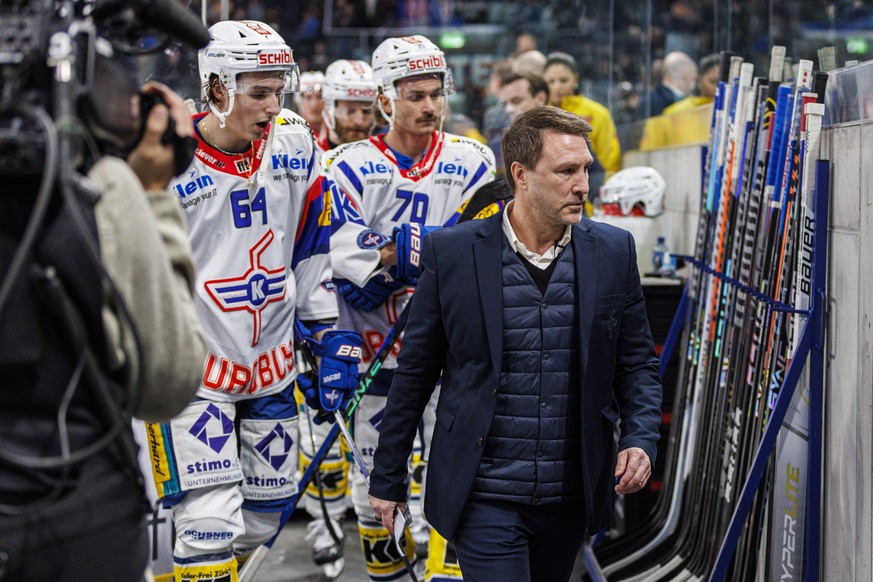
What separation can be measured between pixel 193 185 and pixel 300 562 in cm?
266

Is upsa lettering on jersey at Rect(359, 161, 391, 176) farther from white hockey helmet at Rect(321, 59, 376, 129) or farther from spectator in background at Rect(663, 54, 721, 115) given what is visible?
spectator in background at Rect(663, 54, 721, 115)

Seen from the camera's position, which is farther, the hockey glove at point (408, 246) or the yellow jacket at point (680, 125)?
the yellow jacket at point (680, 125)

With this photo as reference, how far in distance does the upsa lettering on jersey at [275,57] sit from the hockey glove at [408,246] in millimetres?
885

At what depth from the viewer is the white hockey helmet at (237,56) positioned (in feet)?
14.1

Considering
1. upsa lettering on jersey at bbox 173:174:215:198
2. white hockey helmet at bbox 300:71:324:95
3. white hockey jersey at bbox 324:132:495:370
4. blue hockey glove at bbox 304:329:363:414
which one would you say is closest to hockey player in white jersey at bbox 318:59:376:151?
white hockey helmet at bbox 300:71:324:95

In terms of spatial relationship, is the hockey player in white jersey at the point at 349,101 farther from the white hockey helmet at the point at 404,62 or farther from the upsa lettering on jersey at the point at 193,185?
the upsa lettering on jersey at the point at 193,185

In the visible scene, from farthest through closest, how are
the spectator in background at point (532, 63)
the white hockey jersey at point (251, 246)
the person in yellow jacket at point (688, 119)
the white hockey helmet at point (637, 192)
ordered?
the spectator in background at point (532, 63) → the person in yellow jacket at point (688, 119) → the white hockey helmet at point (637, 192) → the white hockey jersey at point (251, 246)

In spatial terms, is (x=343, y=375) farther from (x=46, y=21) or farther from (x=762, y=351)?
(x=46, y=21)

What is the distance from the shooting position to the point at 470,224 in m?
3.55

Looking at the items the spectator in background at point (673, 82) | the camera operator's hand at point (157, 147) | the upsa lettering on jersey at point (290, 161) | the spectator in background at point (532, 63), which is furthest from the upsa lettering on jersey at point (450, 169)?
the spectator in background at point (532, 63)

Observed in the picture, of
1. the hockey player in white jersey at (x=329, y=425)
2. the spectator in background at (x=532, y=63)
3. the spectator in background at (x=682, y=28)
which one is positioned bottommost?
the hockey player in white jersey at (x=329, y=425)

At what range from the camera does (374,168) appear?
5.25 m

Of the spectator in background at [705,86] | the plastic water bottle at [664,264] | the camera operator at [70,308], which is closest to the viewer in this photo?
the camera operator at [70,308]

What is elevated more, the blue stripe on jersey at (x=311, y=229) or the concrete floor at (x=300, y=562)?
the blue stripe on jersey at (x=311, y=229)
